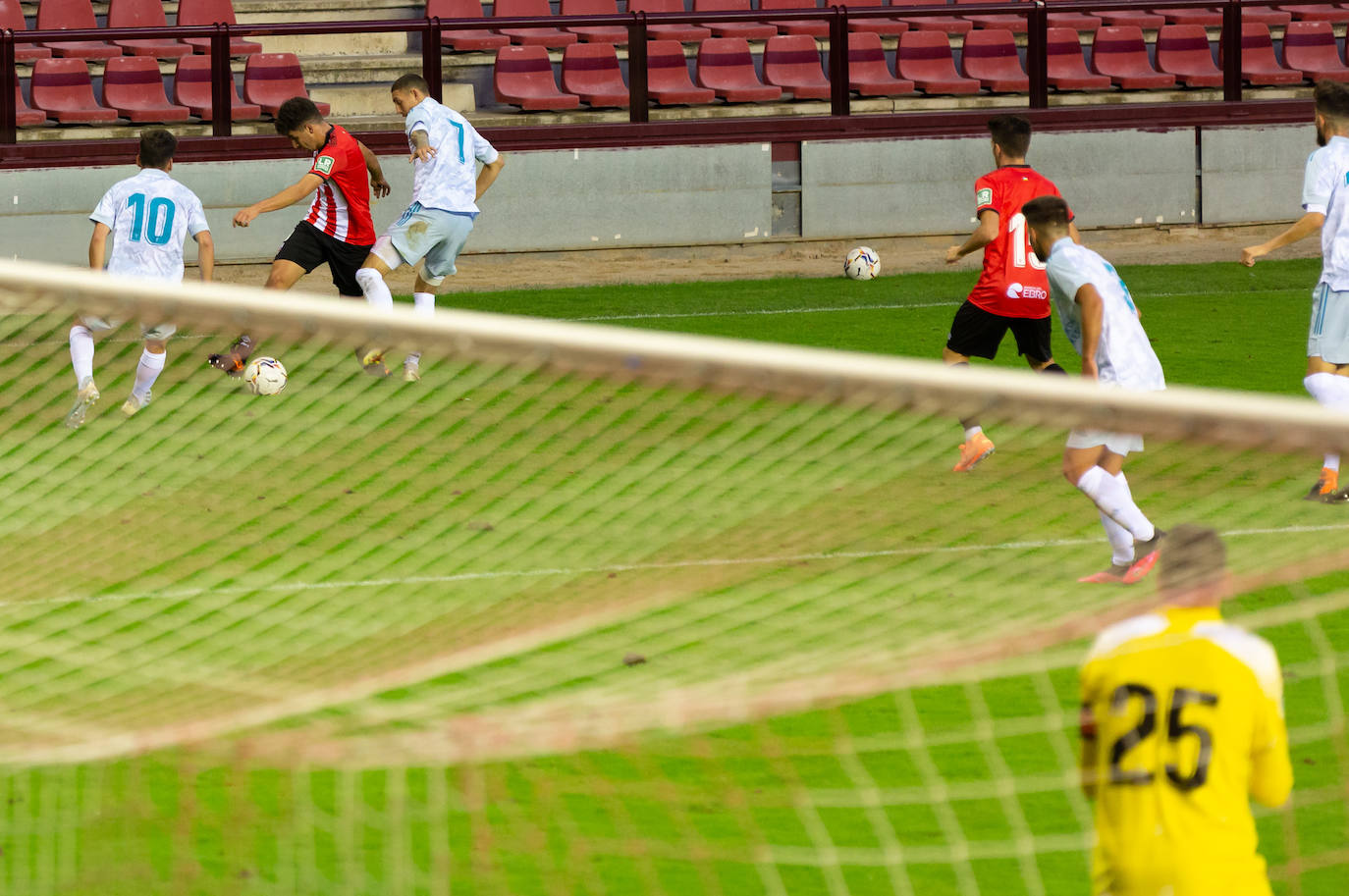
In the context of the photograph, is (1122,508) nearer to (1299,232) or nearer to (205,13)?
(1299,232)

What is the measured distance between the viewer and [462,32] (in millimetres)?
17688

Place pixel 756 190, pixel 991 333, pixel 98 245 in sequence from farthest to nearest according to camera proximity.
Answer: pixel 756 190
pixel 98 245
pixel 991 333

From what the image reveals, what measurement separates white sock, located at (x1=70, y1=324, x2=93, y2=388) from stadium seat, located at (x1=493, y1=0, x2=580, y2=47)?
1318 centimetres

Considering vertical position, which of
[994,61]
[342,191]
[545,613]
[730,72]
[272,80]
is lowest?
[545,613]

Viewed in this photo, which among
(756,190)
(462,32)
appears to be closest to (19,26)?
(462,32)

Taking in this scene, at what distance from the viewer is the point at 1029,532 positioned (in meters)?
4.54

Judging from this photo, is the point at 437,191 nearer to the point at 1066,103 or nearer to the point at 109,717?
the point at 109,717

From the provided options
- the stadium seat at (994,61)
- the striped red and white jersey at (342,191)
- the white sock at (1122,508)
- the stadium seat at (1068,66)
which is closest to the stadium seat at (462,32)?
the stadium seat at (994,61)

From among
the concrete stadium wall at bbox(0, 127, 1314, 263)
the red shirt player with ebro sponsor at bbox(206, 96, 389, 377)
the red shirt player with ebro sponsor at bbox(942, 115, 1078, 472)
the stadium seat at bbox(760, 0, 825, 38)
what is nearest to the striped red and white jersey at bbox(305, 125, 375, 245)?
the red shirt player with ebro sponsor at bbox(206, 96, 389, 377)

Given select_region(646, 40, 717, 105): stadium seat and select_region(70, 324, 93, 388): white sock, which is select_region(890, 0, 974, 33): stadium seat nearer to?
select_region(646, 40, 717, 105): stadium seat

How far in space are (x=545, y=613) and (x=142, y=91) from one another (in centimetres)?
1352

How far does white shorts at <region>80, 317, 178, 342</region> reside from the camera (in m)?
3.87

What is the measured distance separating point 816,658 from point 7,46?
1327cm

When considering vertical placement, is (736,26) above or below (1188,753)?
above
